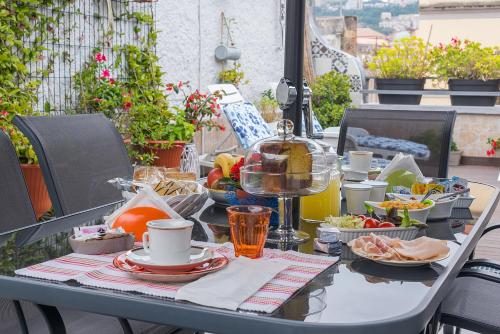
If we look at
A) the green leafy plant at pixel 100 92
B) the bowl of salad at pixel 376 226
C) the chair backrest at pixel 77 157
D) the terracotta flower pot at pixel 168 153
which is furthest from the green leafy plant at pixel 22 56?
the bowl of salad at pixel 376 226

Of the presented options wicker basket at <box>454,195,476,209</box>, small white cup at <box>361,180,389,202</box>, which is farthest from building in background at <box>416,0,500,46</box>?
small white cup at <box>361,180,389,202</box>

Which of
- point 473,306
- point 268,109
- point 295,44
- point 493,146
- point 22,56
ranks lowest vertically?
point 473,306

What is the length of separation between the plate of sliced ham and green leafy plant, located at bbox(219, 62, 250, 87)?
5.76 m

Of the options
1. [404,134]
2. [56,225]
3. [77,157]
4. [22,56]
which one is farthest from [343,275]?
[22,56]

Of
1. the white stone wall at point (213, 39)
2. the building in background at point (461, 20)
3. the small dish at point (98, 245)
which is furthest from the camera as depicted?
the building in background at point (461, 20)

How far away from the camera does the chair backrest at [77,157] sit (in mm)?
1860

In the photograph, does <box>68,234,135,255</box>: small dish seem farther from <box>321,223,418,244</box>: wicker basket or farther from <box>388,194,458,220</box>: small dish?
<box>388,194,458,220</box>: small dish

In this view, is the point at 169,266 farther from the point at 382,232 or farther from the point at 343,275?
the point at 382,232

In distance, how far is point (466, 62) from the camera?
7.38 meters

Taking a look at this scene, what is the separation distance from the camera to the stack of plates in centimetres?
113

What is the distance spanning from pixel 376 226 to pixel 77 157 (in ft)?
2.98

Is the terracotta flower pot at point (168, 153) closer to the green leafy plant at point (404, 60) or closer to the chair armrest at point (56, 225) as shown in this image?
the chair armrest at point (56, 225)

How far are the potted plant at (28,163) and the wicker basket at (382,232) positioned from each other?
2.44 m

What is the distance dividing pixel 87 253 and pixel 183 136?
3.65 m
